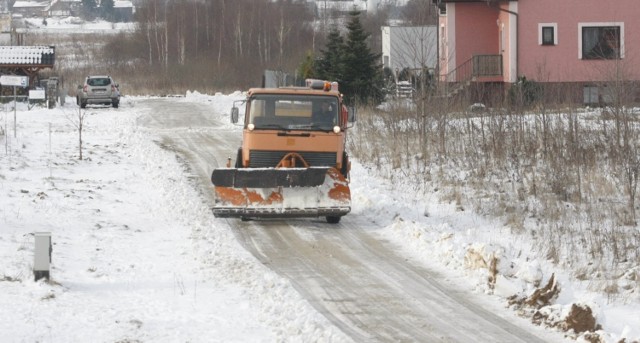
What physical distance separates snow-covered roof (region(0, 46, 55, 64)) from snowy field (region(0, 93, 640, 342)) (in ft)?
115

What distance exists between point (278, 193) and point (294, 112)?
166 centimetres

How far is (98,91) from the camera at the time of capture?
48.3m

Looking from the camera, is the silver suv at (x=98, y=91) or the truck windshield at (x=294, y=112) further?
the silver suv at (x=98, y=91)

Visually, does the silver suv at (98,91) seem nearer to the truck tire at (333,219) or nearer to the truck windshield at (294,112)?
the truck windshield at (294,112)

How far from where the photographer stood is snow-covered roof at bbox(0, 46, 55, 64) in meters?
55.6

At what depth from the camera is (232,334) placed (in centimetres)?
945

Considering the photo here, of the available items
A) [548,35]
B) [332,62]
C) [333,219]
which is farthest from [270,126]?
[332,62]

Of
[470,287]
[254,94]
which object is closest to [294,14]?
[254,94]

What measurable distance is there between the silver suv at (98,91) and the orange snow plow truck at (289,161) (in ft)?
107

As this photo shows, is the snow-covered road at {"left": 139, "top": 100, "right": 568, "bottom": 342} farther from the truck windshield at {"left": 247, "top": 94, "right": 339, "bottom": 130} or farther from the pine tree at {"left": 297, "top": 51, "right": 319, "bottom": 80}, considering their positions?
the pine tree at {"left": 297, "top": 51, "right": 319, "bottom": 80}

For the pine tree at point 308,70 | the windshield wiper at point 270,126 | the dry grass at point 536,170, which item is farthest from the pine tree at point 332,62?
the windshield wiper at point 270,126

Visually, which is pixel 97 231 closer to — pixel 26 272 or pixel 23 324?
pixel 26 272

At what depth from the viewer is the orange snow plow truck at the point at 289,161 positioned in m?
15.5

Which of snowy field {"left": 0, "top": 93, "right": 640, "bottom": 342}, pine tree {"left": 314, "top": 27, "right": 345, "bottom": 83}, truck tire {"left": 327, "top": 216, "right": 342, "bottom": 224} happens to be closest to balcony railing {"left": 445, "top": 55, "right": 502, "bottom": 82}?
pine tree {"left": 314, "top": 27, "right": 345, "bottom": 83}
